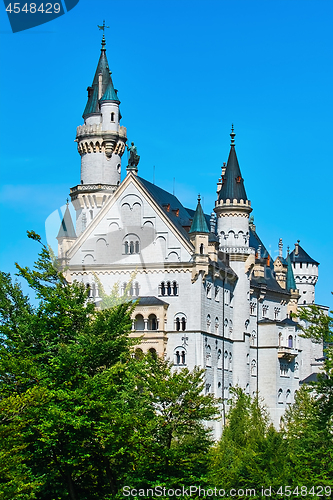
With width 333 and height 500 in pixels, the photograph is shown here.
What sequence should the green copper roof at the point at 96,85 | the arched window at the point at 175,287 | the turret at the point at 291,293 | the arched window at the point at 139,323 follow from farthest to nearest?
the turret at the point at 291,293
the green copper roof at the point at 96,85
the arched window at the point at 175,287
the arched window at the point at 139,323

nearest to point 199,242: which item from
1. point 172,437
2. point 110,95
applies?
point 110,95

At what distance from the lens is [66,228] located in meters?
108

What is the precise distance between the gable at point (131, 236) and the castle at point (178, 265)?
0.09m

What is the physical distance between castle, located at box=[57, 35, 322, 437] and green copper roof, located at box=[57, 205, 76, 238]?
117 mm

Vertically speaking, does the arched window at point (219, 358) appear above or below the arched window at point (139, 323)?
below

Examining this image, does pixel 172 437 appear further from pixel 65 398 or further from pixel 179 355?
pixel 179 355

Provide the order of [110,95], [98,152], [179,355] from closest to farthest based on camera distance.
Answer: [179,355], [110,95], [98,152]

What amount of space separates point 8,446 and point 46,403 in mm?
5607

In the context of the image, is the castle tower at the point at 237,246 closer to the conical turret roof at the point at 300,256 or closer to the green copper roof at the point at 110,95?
the green copper roof at the point at 110,95

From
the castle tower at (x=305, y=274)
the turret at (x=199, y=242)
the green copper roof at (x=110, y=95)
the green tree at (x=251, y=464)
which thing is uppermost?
the green copper roof at (x=110, y=95)

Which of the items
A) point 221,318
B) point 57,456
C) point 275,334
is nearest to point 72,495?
point 57,456

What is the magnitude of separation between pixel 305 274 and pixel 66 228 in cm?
5387

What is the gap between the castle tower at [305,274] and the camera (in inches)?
6014

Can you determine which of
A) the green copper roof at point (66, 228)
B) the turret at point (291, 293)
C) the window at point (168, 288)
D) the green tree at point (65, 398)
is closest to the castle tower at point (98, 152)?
the green copper roof at point (66, 228)
